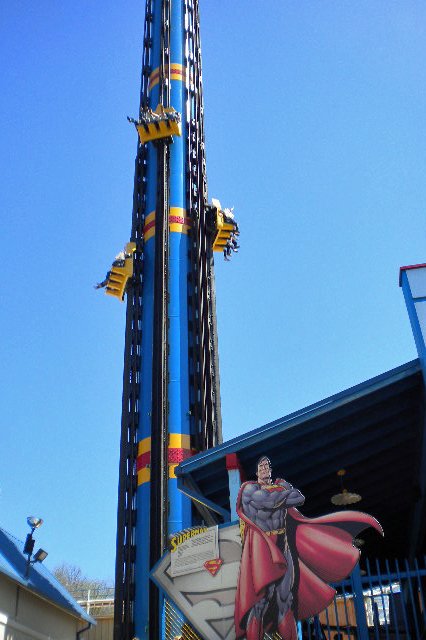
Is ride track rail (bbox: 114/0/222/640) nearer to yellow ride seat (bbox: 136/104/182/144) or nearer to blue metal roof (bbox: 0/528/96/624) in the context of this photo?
yellow ride seat (bbox: 136/104/182/144)

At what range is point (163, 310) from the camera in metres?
22.9

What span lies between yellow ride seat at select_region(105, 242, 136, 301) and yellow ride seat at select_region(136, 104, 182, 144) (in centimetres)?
429

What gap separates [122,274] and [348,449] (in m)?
14.1

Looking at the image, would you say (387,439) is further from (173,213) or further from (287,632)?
(173,213)

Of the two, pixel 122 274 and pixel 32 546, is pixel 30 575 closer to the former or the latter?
pixel 32 546

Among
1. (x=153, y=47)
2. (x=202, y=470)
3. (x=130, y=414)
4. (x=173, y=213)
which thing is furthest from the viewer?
(x=153, y=47)

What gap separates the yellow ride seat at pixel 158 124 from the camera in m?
26.1

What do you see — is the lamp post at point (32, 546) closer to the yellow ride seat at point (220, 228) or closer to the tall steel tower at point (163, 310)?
the tall steel tower at point (163, 310)

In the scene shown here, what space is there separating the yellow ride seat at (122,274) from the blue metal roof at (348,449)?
12.6 m

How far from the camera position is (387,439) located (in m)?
12.7

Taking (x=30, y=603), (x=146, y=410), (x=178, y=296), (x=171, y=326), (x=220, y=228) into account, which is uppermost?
(x=220, y=228)

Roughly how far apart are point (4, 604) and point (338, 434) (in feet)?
24.2

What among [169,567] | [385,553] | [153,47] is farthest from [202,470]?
[153,47]

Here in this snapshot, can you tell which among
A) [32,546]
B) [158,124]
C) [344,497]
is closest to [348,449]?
[344,497]
